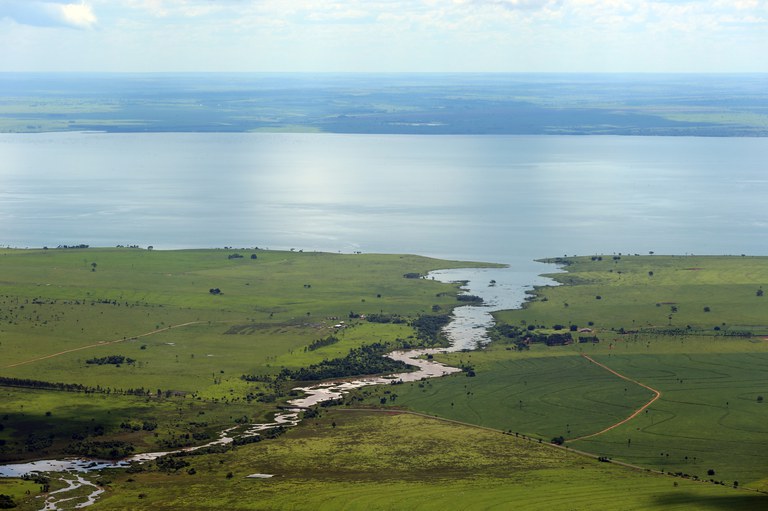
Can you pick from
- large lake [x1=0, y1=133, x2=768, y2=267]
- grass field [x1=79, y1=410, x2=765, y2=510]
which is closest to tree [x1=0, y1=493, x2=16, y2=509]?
grass field [x1=79, y1=410, x2=765, y2=510]

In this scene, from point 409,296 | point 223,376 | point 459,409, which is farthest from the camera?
point 409,296

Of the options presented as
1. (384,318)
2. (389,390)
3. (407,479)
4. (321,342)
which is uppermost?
(384,318)

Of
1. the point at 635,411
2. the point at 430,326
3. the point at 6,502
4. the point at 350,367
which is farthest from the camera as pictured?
the point at 430,326

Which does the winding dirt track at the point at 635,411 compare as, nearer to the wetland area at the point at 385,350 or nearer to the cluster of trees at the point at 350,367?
the wetland area at the point at 385,350

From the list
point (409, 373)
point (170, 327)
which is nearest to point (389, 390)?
point (409, 373)

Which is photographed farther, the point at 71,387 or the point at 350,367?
the point at 350,367

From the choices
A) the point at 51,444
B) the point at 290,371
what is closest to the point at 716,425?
the point at 290,371

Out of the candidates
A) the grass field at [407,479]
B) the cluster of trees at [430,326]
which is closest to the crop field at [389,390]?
the grass field at [407,479]

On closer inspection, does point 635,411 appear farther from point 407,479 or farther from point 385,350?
point 385,350

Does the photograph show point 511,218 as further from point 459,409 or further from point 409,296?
point 459,409
